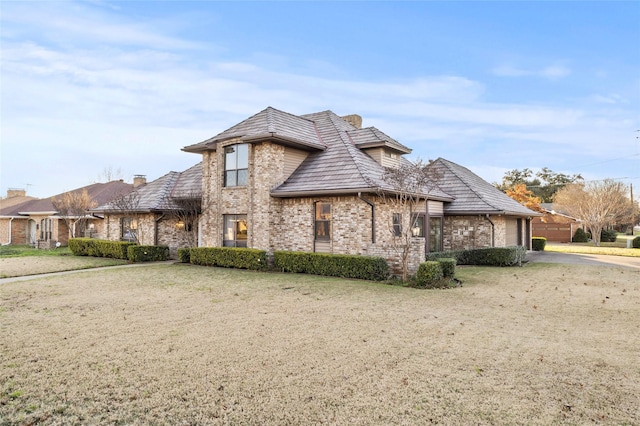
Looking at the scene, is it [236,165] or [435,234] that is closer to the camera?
[236,165]

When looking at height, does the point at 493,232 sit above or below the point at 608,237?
above

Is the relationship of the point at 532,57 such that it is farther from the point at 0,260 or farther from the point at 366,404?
the point at 0,260

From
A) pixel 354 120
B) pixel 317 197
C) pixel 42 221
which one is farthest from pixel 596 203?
pixel 42 221

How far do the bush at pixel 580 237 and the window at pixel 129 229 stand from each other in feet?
136

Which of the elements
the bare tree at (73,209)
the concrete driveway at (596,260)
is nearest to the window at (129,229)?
the bare tree at (73,209)

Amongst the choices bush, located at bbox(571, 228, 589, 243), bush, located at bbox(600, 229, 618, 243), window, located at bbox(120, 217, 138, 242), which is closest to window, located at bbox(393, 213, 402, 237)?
window, located at bbox(120, 217, 138, 242)

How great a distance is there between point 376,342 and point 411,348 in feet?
1.92

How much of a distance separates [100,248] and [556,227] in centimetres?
4245

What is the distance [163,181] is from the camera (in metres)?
23.2

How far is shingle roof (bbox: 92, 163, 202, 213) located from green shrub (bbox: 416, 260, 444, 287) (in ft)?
40.5

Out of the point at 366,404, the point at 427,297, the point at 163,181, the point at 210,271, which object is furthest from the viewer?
the point at 163,181

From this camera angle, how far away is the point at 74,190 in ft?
109

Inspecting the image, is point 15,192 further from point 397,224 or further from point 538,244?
point 538,244

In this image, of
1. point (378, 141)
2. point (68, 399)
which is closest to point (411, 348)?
point (68, 399)
